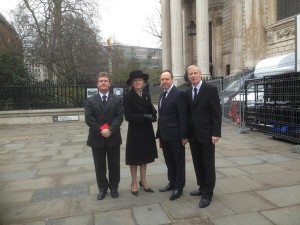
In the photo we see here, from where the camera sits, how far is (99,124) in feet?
16.3

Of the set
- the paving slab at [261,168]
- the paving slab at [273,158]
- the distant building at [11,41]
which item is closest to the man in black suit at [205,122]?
the paving slab at [261,168]

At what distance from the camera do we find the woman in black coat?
5000mm

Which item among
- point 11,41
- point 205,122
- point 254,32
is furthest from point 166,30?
Answer: point 205,122

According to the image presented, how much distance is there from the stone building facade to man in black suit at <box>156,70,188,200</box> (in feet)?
46.4

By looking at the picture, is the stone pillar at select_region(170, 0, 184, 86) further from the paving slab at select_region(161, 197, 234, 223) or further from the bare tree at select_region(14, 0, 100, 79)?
the paving slab at select_region(161, 197, 234, 223)

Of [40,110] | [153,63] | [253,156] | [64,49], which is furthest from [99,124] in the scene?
[153,63]

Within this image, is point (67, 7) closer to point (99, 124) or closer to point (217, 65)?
point (217, 65)

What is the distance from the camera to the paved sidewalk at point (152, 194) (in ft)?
13.9

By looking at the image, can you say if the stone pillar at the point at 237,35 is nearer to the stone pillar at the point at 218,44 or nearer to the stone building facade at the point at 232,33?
the stone building facade at the point at 232,33

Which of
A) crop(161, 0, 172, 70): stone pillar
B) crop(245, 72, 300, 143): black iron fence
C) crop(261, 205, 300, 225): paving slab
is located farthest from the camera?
crop(161, 0, 172, 70): stone pillar

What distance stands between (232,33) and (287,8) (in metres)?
5.34

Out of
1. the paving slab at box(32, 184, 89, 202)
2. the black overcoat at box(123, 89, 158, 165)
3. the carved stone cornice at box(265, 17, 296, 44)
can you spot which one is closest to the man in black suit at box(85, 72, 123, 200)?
the black overcoat at box(123, 89, 158, 165)

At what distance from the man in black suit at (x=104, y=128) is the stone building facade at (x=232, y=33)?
571 inches

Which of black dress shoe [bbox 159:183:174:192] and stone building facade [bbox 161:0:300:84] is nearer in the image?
black dress shoe [bbox 159:183:174:192]
